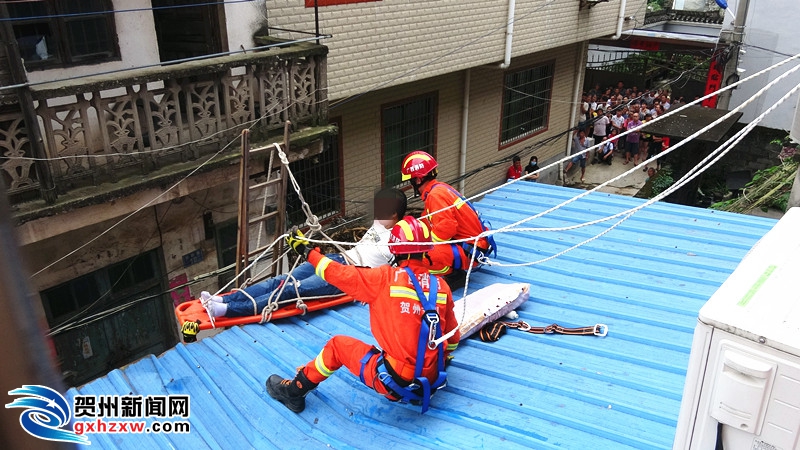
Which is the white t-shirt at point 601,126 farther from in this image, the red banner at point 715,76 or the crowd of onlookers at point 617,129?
the red banner at point 715,76

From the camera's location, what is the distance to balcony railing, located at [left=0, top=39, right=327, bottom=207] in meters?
5.46

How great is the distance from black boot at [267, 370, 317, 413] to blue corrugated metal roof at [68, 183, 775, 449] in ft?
0.21

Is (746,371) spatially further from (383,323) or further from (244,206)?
(244,206)

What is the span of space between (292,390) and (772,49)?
21.1 metres

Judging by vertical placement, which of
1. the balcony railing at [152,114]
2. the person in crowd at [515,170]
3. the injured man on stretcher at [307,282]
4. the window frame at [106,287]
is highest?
the balcony railing at [152,114]

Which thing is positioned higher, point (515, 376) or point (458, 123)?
point (515, 376)

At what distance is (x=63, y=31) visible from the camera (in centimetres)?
661

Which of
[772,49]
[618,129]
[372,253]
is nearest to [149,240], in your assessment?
[372,253]

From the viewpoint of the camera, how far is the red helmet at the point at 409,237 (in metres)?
4.64

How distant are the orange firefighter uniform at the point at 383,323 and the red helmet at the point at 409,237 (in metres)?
0.27

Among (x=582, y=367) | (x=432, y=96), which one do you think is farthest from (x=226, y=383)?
(x=432, y=96)

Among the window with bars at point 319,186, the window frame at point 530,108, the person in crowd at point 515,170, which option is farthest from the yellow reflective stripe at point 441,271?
the window frame at point 530,108

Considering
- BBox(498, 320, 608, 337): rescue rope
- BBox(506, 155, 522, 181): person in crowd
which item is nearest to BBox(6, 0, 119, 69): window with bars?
BBox(498, 320, 608, 337): rescue rope

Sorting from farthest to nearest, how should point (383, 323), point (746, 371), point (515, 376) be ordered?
point (515, 376) → point (383, 323) → point (746, 371)
